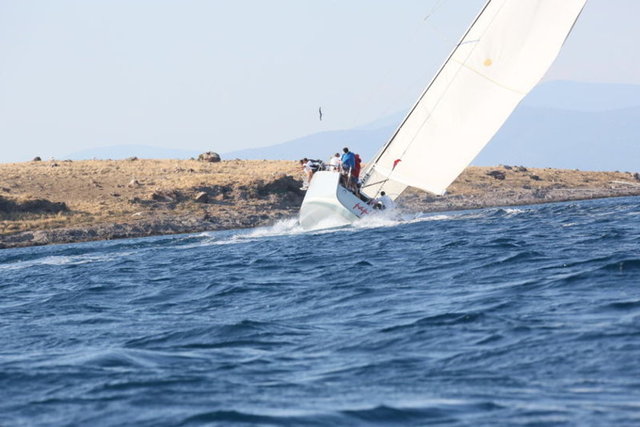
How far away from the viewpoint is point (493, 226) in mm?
33906

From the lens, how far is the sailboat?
113 feet

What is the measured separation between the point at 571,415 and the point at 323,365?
360 centimetres

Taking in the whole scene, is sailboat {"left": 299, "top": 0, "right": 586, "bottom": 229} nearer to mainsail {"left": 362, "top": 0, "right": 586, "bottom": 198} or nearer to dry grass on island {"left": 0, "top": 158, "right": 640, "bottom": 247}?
mainsail {"left": 362, "top": 0, "right": 586, "bottom": 198}

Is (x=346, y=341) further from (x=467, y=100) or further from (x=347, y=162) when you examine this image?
(x=347, y=162)

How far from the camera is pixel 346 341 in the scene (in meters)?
12.8

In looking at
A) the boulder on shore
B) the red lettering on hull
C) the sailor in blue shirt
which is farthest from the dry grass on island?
the sailor in blue shirt

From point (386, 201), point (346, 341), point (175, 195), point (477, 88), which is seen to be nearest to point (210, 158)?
point (175, 195)

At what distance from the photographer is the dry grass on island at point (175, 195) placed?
57062 millimetres

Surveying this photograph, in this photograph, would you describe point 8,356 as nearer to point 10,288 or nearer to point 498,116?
point 10,288

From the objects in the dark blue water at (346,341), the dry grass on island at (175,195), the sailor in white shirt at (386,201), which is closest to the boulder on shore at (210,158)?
the dry grass on island at (175,195)

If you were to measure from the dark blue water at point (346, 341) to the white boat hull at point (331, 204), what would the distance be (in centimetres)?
1164

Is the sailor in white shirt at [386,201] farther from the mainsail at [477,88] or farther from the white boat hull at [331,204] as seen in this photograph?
the mainsail at [477,88]

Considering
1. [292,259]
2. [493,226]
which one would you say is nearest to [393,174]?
[493,226]

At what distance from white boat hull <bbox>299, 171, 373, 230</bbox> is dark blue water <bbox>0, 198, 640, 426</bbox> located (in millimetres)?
11641
